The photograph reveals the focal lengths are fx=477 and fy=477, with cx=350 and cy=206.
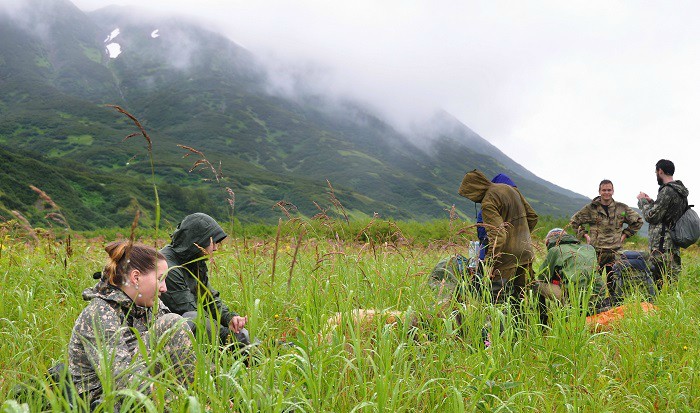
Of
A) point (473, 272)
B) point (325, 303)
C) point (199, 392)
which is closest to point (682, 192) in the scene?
point (473, 272)

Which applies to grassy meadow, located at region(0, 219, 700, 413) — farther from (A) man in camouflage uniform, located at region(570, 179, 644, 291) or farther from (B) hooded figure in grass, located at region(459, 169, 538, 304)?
(A) man in camouflage uniform, located at region(570, 179, 644, 291)

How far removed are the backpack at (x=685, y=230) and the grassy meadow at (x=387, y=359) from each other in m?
2.35

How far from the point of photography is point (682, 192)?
6719 mm

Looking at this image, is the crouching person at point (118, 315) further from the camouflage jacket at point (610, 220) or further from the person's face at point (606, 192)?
the person's face at point (606, 192)

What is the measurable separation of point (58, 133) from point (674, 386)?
169801 millimetres

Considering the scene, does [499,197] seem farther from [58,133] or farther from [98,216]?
[58,133]

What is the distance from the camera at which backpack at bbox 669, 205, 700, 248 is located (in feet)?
21.8

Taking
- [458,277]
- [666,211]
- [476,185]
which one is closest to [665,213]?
[666,211]

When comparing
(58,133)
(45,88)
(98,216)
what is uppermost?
(45,88)

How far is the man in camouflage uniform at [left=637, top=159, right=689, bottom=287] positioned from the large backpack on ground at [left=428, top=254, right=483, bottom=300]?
3.92 m

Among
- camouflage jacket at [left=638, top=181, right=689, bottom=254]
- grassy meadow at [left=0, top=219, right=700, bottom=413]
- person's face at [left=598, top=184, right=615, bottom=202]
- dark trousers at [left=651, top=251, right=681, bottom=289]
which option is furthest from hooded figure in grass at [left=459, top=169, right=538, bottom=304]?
person's face at [left=598, top=184, right=615, bottom=202]

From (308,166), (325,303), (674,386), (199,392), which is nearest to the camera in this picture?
(199,392)

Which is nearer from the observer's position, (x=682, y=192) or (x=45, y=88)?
(x=682, y=192)

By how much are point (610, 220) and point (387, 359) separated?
658 cm
